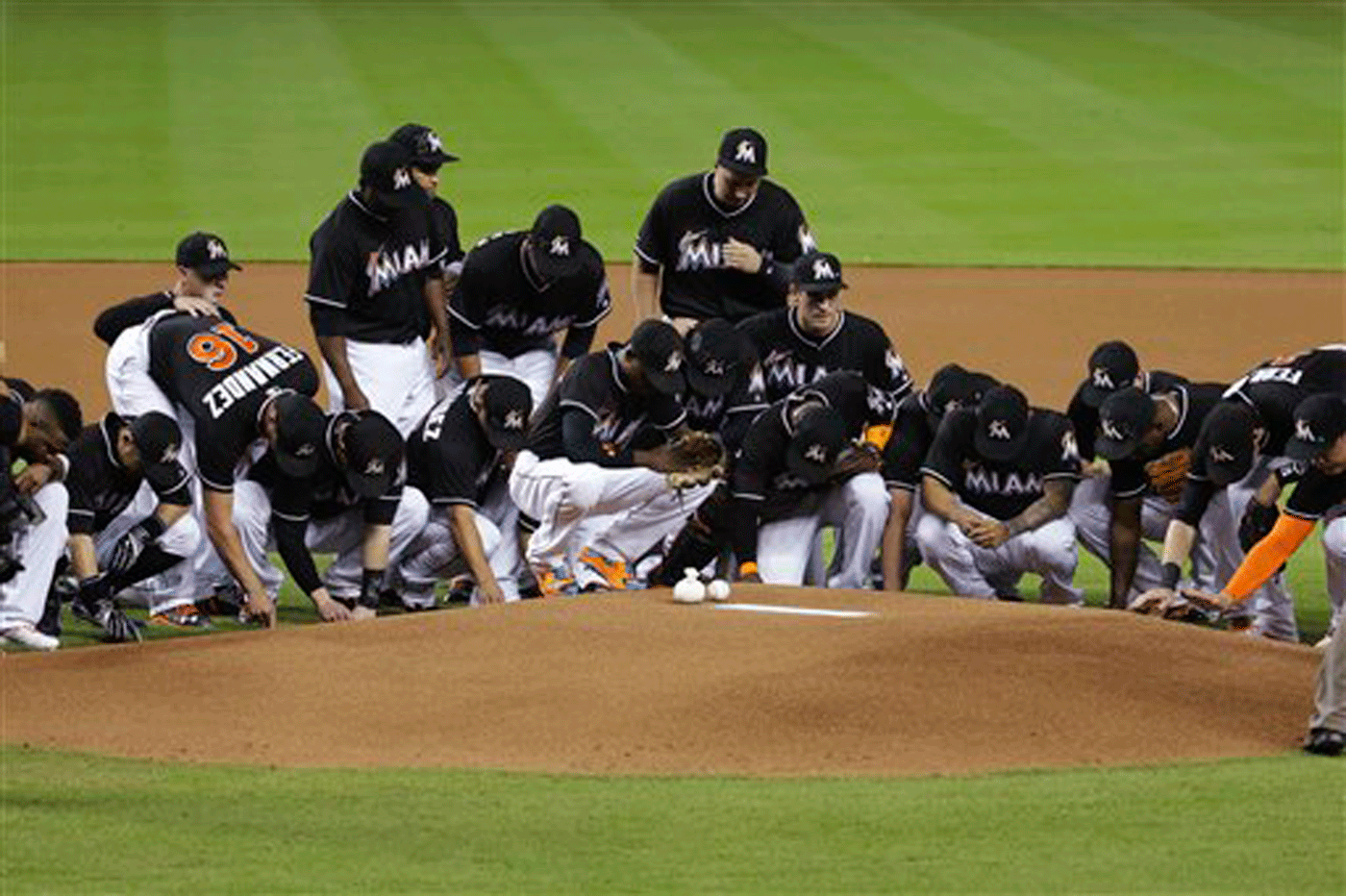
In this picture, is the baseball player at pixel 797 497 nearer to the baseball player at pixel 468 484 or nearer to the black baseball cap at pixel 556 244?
the baseball player at pixel 468 484

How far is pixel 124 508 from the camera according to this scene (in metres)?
12.0

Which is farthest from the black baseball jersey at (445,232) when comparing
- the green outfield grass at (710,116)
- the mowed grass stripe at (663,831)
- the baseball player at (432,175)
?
the green outfield grass at (710,116)

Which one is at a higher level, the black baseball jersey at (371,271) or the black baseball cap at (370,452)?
the black baseball jersey at (371,271)

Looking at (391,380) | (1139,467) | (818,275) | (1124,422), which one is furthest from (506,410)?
(1139,467)

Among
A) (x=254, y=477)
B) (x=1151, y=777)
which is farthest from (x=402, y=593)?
(x=1151, y=777)

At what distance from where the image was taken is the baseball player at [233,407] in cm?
1152

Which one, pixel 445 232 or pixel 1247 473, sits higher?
pixel 445 232

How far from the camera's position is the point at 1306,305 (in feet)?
66.3

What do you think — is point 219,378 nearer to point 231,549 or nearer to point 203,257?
point 231,549

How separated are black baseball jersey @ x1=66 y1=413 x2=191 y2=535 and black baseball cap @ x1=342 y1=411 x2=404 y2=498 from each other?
2.39ft

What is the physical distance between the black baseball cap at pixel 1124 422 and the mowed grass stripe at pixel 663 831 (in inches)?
106

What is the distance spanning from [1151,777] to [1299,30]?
25439 mm

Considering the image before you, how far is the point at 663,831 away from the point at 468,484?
403 centimetres

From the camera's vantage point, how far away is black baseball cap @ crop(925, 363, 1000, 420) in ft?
40.7
